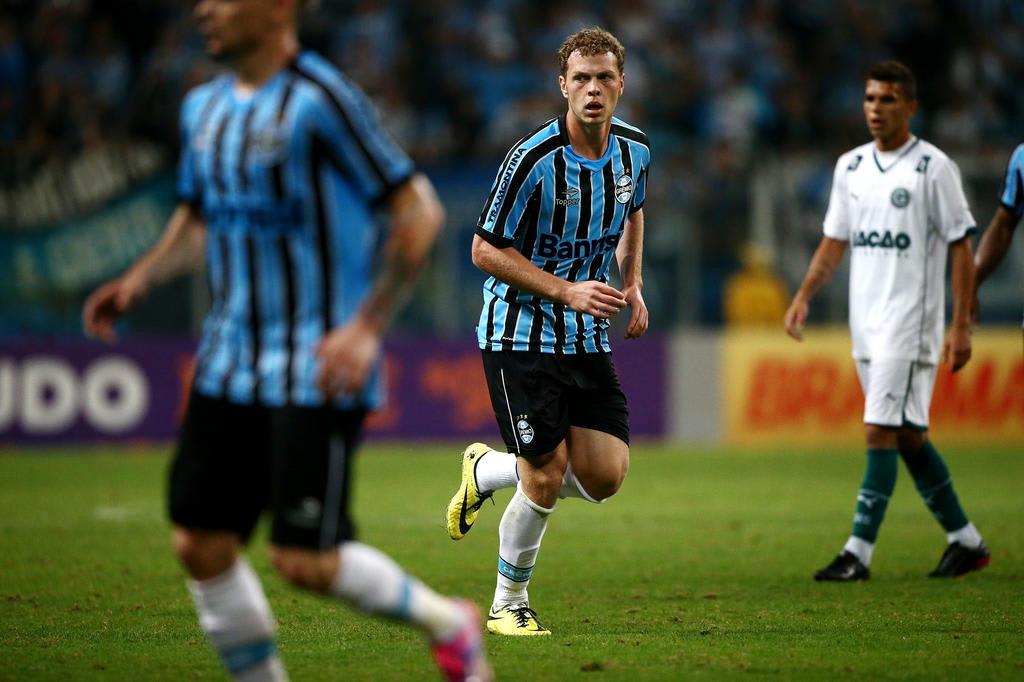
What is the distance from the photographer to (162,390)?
1688 cm

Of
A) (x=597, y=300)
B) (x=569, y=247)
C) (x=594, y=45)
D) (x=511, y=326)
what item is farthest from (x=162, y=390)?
(x=597, y=300)

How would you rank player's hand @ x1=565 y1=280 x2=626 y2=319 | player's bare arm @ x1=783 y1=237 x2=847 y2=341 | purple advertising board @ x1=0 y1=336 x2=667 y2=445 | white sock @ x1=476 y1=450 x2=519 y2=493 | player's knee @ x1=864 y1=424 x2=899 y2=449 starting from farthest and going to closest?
purple advertising board @ x1=0 y1=336 x2=667 y2=445
player's bare arm @ x1=783 y1=237 x2=847 y2=341
player's knee @ x1=864 y1=424 x2=899 y2=449
white sock @ x1=476 y1=450 x2=519 y2=493
player's hand @ x1=565 y1=280 x2=626 y2=319

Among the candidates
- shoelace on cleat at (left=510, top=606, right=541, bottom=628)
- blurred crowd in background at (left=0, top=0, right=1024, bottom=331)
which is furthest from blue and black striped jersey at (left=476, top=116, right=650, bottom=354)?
blurred crowd in background at (left=0, top=0, right=1024, bottom=331)

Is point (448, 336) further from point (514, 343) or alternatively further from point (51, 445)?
point (514, 343)

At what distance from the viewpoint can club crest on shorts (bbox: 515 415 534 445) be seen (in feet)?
21.3

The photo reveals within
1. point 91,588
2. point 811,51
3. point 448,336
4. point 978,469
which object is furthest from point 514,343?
point 811,51

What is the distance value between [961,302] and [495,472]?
2.76 metres

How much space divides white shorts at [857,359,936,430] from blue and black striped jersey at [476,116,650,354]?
6.84 feet

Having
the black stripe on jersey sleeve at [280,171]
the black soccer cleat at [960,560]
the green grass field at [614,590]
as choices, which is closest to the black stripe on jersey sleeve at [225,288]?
the black stripe on jersey sleeve at [280,171]

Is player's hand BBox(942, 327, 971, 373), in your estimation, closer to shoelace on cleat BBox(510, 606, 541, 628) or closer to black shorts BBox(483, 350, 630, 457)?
black shorts BBox(483, 350, 630, 457)

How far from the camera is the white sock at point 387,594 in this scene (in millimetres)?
4312

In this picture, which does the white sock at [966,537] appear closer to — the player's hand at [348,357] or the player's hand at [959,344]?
the player's hand at [959,344]

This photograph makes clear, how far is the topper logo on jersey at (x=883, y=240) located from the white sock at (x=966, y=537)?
158 centimetres

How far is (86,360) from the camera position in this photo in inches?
651
